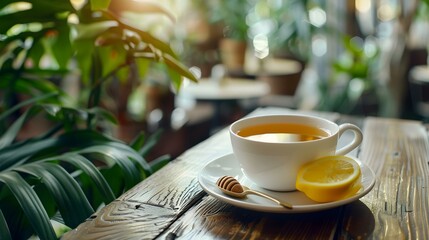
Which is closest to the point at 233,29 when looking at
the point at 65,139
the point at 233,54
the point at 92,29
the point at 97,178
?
the point at 233,54

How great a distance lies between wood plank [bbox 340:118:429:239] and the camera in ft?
1.94

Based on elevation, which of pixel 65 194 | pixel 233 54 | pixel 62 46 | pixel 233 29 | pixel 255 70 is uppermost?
pixel 62 46

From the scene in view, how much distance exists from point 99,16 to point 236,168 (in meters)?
0.55

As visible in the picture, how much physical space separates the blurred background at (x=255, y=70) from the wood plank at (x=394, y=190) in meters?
1.33

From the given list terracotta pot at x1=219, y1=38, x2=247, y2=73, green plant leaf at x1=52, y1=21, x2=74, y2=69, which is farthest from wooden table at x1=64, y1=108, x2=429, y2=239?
terracotta pot at x1=219, y1=38, x2=247, y2=73

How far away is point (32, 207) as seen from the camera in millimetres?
702

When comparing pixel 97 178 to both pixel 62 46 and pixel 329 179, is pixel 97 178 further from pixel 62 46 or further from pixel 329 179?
pixel 62 46

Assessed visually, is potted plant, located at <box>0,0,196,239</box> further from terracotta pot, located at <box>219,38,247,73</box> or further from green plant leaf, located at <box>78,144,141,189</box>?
terracotta pot, located at <box>219,38,247,73</box>

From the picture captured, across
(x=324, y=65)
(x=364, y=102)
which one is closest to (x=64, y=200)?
(x=364, y=102)

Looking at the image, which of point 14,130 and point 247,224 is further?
point 14,130

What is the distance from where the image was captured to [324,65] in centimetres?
434

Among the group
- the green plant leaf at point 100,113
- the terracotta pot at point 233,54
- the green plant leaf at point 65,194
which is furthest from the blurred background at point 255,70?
the green plant leaf at point 65,194

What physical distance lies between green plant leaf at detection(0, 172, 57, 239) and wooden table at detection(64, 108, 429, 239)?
0.37 feet

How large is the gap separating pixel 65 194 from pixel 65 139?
0.74 ft
